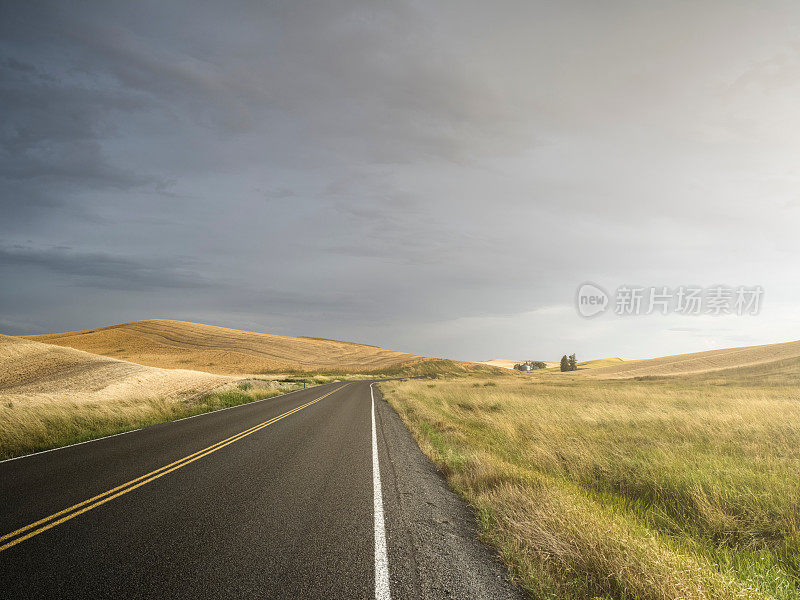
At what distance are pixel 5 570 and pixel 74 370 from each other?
39161 mm

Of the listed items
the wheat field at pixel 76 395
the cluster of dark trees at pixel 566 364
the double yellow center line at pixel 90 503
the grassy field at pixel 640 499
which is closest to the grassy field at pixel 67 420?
the wheat field at pixel 76 395

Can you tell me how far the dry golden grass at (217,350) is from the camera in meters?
74.9

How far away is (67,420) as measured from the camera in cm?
1284

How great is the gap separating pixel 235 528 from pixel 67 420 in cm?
1204

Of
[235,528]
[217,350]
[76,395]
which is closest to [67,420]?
[76,395]

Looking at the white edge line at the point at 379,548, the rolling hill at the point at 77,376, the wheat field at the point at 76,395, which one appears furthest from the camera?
the rolling hill at the point at 77,376

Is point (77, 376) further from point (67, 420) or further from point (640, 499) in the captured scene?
point (640, 499)

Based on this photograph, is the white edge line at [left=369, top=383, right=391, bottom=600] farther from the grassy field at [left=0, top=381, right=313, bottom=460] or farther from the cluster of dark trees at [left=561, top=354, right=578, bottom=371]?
the cluster of dark trees at [left=561, top=354, right=578, bottom=371]

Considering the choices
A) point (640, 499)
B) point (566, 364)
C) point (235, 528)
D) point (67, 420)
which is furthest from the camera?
point (566, 364)

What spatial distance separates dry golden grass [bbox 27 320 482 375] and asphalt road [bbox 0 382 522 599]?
199 feet

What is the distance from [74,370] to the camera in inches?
1332

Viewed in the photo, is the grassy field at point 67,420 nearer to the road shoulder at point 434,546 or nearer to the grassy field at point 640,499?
the road shoulder at point 434,546

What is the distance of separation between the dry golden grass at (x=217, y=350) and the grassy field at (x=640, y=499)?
6285 centimetres

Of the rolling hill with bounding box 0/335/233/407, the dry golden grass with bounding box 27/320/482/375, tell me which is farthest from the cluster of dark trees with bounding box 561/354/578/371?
the rolling hill with bounding box 0/335/233/407
